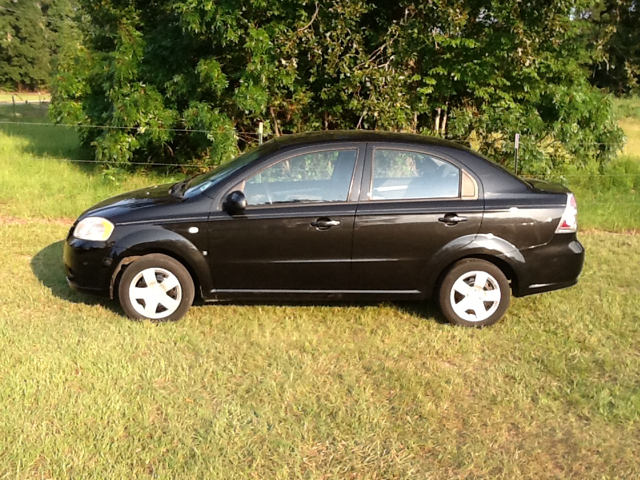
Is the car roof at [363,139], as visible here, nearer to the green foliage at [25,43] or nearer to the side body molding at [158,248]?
the side body molding at [158,248]

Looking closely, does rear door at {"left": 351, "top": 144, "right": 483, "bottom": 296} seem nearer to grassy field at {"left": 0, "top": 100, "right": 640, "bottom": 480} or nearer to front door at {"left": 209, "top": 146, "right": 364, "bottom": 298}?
front door at {"left": 209, "top": 146, "right": 364, "bottom": 298}

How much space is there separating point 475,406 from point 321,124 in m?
7.48

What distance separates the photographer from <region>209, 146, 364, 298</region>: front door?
15.5 ft

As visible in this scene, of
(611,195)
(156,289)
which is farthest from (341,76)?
(156,289)

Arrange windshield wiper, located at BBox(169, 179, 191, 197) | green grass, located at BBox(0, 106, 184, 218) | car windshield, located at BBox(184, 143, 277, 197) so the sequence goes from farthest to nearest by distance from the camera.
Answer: green grass, located at BBox(0, 106, 184, 218) → windshield wiper, located at BBox(169, 179, 191, 197) → car windshield, located at BBox(184, 143, 277, 197)

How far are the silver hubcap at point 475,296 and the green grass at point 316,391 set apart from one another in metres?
0.19

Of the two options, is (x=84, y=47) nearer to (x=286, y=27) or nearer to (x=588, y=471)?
(x=286, y=27)

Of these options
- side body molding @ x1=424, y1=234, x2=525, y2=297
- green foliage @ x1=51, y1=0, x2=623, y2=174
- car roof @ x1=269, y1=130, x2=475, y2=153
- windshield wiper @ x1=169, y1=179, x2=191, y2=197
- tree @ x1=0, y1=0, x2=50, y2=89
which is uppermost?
tree @ x1=0, y1=0, x2=50, y2=89

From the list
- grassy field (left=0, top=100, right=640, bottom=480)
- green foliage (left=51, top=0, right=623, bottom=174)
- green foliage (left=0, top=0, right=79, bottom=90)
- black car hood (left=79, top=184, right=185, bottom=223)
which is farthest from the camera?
green foliage (left=0, top=0, right=79, bottom=90)

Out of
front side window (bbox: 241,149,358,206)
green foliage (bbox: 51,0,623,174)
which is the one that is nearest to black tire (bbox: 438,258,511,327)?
front side window (bbox: 241,149,358,206)

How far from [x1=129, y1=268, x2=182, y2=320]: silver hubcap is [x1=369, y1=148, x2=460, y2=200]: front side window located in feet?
5.86

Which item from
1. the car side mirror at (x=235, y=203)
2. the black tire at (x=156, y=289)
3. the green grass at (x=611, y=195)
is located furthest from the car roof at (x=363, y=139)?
the green grass at (x=611, y=195)

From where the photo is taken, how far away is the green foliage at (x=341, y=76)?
9.07 meters

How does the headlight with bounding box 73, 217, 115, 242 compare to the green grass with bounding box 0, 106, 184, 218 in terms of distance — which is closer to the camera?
the headlight with bounding box 73, 217, 115, 242
